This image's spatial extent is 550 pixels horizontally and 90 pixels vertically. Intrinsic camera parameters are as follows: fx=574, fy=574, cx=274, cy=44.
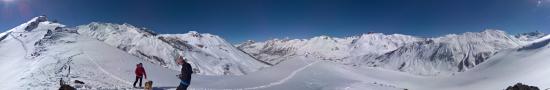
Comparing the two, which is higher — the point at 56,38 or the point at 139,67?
the point at 56,38

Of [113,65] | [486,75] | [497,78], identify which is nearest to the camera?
[113,65]

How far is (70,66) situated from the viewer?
46969 mm

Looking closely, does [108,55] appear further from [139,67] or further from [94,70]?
[139,67]

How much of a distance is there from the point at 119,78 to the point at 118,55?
41.9 ft

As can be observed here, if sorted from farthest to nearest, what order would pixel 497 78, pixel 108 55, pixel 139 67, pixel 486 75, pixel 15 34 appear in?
pixel 15 34
pixel 486 75
pixel 497 78
pixel 108 55
pixel 139 67

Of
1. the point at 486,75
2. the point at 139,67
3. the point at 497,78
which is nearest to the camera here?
the point at 139,67

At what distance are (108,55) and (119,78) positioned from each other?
12.3 metres

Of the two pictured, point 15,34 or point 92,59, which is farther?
point 15,34

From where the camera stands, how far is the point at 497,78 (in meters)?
61.0

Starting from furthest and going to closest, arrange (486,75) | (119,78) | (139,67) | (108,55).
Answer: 1. (486,75)
2. (108,55)
3. (119,78)
4. (139,67)

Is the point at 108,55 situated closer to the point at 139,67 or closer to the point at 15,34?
the point at 139,67

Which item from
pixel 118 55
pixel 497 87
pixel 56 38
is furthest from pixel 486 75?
pixel 56 38

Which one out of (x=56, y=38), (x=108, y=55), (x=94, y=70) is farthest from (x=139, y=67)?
(x=56, y=38)

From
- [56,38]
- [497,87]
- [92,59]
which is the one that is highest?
[56,38]
